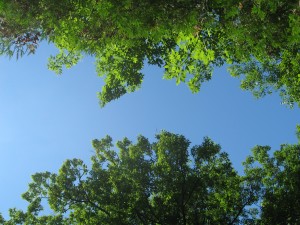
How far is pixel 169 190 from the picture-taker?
20.5 metres

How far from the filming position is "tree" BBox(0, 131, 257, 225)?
2041cm

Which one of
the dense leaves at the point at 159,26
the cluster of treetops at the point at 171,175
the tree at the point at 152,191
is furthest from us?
the tree at the point at 152,191

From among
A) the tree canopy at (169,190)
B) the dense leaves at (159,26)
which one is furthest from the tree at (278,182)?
the dense leaves at (159,26)

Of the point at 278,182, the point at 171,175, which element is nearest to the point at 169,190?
the point at 171,175

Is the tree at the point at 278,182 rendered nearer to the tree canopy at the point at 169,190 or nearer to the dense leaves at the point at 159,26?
the tree canopy at the point at 169,190

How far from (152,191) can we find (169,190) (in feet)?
3.93

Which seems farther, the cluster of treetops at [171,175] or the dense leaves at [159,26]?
the cluster of treetops at [171,175]

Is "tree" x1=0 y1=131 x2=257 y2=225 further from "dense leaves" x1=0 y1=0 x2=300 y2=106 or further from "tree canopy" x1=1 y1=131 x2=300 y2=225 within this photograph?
"dense leaves" x1=0 y1=0 x2=300 y2=106

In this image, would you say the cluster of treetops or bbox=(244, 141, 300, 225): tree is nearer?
the cluster of treetops

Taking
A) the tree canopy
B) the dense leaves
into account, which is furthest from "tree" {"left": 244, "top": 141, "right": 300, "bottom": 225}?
the dense leaves

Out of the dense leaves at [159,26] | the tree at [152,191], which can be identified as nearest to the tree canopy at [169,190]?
the tree at [152,191]

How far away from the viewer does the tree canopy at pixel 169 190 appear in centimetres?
2047

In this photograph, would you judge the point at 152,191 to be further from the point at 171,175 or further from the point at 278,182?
the point at 278,182

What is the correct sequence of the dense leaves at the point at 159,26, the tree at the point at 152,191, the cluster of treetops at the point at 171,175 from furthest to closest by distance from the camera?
1. the tree at the point at 152,191
2. the cluster of treetops at the point at 171,175
3. the dense leaves at the point at 159,26
